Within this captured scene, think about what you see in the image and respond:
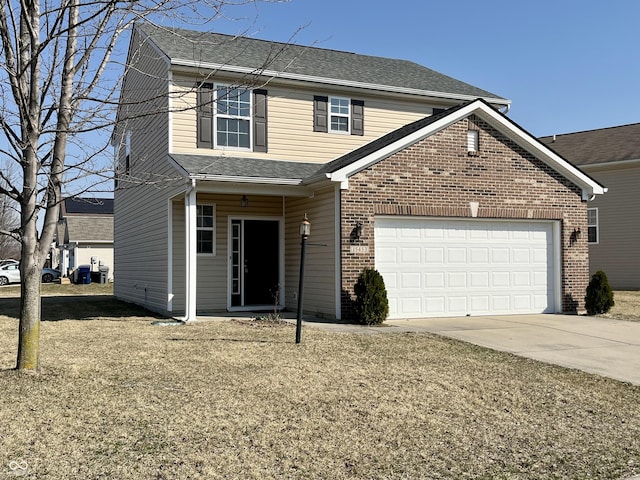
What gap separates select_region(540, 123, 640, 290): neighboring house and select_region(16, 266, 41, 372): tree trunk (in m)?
21.4

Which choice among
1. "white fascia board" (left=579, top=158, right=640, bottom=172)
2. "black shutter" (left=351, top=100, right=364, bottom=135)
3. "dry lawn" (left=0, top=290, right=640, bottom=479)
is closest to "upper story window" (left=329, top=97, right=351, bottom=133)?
"black shutter" (left=351, top=100, right=364, bottom=135)

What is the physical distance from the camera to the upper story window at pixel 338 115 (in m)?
16.0

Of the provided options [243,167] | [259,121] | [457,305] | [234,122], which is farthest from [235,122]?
[457,305]

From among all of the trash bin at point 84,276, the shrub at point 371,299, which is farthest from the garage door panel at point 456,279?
the trash bin at point 84,276

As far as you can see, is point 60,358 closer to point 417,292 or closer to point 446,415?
point 446,415

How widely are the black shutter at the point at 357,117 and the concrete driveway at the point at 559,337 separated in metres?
5.54

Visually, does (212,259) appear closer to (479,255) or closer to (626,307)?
(479,255)

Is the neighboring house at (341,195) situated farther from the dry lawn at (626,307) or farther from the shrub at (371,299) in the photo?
the dry lawn at (626,307)

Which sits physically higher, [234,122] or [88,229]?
[234,122]

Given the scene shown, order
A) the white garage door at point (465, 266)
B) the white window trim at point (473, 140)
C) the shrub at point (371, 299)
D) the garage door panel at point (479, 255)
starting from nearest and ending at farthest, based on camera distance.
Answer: the shrub at point (371, 299)
the white garage door at point (465, 266)
the white window trim at point (473, 140)
the garage door panel at point (479, 255)

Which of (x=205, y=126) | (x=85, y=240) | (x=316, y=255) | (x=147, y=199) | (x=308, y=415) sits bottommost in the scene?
(x=308, y=415)

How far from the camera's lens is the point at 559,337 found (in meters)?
11.0

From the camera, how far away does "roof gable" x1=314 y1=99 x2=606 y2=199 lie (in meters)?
13.0

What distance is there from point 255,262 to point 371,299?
14.5ft
